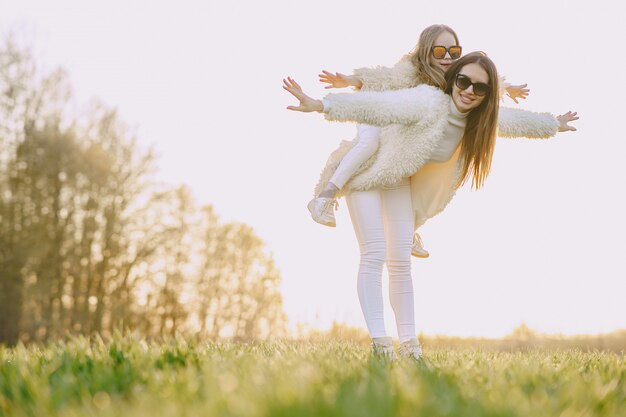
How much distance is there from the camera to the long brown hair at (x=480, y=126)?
15.9ft

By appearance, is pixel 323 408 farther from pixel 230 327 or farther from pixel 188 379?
pixel 230 327

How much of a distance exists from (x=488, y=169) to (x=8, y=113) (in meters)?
14.8

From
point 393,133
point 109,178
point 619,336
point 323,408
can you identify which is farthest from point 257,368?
point 109,178

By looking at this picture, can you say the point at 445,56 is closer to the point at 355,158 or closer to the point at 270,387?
the point at 355,158

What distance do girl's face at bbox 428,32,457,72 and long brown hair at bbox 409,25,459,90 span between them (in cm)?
2

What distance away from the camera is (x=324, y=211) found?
16.4 ft

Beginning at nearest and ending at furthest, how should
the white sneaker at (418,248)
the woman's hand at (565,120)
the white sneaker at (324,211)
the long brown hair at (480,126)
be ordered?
the long brown hair at (480,126) < the white sneaker at (324,211) < the woman's hand at (565,120) < the white sneaker at (418,248)

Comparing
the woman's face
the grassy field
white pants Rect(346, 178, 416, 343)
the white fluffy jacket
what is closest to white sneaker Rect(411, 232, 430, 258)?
the white fluffy jacket

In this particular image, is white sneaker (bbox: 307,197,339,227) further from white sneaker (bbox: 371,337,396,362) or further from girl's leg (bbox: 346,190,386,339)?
white sneaker (bbox: 371,337,396,362)

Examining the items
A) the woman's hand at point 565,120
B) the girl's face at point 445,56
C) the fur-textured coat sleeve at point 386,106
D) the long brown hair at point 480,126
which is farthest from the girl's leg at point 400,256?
the woman's hand at point 565,120

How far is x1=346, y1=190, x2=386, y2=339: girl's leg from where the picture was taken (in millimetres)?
4916

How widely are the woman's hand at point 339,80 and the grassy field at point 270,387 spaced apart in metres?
1.85

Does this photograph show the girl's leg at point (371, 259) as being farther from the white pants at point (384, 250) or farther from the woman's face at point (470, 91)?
the woman's face at point (470, 91)

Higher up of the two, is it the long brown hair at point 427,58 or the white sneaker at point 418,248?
the long brown hair at point 427,58
